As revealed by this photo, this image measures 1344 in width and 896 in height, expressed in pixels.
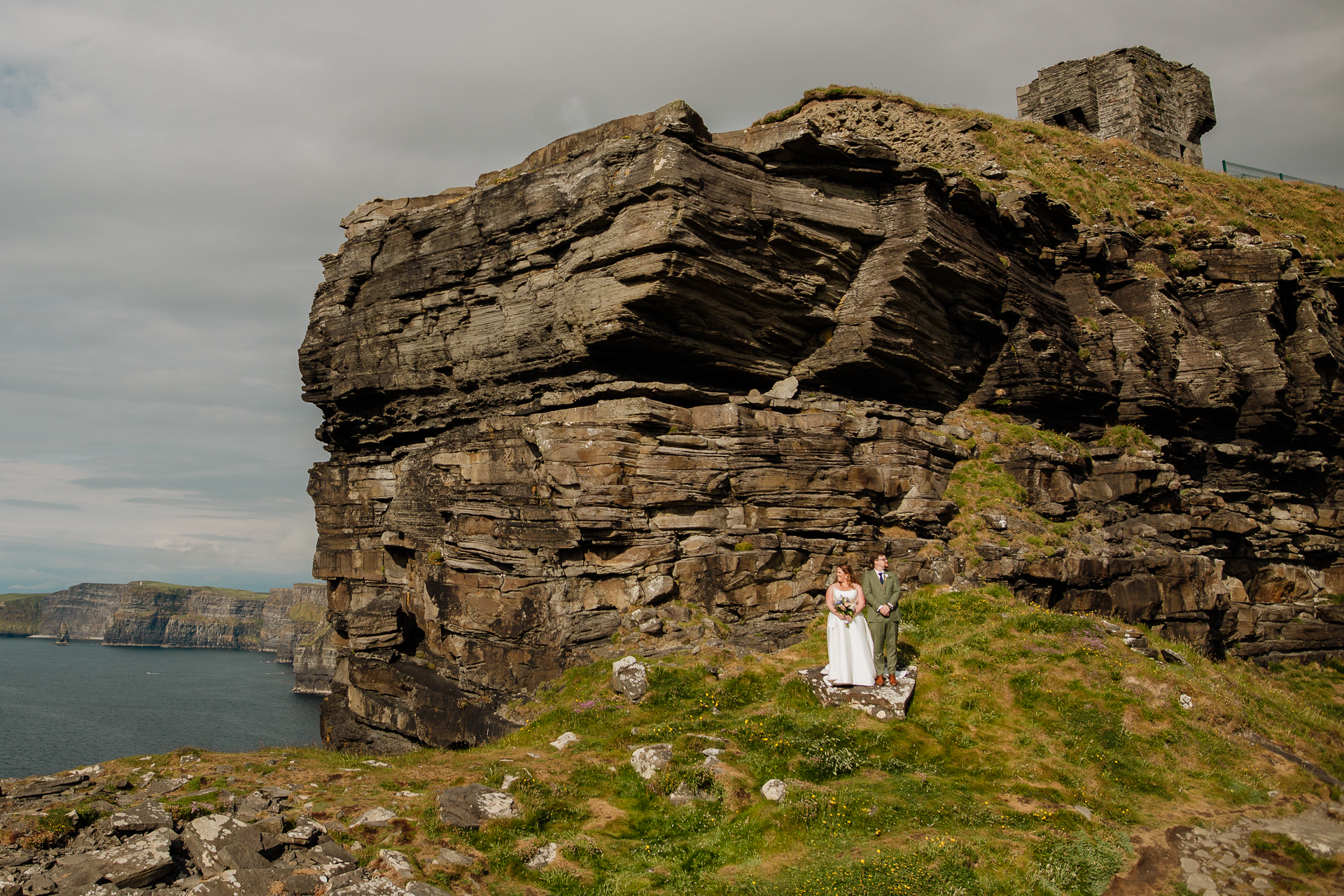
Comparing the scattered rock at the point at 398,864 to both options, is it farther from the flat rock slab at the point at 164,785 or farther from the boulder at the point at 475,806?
the flat rock slab at the point at 164,785

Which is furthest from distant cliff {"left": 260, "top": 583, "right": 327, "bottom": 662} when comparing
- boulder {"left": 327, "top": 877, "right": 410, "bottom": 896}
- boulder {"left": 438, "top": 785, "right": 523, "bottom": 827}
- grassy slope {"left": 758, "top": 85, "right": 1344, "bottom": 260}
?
boulder {"left": 327, "top": 877, "right": 410, "bottom": 896}

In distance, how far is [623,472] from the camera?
1931 centimetres

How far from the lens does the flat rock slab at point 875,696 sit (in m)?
13.8

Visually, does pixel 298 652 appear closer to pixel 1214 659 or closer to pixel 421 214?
pixel 421 214

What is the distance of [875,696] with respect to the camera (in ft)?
46.1

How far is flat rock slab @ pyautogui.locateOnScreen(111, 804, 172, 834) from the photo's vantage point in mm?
9617

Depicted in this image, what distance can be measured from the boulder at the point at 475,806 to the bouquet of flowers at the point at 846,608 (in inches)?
273

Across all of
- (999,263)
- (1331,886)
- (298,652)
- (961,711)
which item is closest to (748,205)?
(999,263)

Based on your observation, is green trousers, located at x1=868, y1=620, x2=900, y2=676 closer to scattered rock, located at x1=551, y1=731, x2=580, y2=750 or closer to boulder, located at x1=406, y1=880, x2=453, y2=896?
scattered rock, located at x1=551, y1=731, x2=580, y2=750

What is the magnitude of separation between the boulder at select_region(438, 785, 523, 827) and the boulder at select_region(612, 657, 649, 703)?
15.0 ft

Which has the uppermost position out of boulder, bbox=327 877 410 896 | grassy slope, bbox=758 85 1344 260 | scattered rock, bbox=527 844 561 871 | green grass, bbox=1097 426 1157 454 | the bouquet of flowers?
grassy slope, bbox=758 85 1344 260

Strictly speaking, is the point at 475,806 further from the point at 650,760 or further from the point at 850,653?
the point at 850,653

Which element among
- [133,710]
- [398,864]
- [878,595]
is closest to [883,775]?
[878,595]

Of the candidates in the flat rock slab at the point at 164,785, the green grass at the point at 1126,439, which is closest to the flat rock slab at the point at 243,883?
the flat rock slab at the point at 164,785
